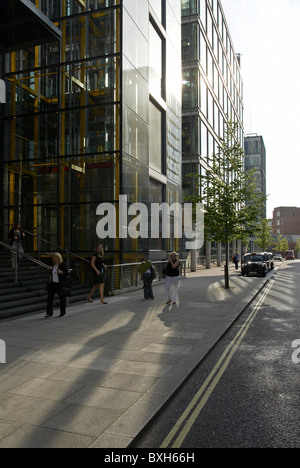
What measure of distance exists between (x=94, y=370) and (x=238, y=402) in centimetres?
204

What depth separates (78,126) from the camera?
1686 cm

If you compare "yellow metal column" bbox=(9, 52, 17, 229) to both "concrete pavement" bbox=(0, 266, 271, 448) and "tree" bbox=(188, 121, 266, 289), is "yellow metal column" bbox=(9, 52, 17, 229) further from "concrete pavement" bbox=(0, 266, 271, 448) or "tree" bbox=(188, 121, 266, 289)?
"concrete pavement" bbox=(0, 266, 271, 448)

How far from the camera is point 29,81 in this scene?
17.9m

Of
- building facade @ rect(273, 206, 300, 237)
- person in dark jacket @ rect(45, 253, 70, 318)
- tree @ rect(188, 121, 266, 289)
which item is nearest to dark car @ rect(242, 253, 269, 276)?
tree @ rect(188, 121, 266, 289)

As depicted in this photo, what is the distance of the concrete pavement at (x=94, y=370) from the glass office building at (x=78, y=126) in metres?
7.15

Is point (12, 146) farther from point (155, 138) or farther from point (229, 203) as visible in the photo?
point (229, 203)

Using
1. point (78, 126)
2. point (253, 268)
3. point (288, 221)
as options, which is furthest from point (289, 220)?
point (78, 126)

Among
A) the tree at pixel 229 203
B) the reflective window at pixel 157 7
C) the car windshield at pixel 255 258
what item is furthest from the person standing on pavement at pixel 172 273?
the car windshield at pixel 255 258

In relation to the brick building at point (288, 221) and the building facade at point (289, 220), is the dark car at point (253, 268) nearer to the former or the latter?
the brick building at point (288, 221)

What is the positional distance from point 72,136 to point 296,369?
14.2 metres

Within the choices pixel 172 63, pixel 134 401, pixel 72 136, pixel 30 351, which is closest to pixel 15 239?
pixel 72 136
